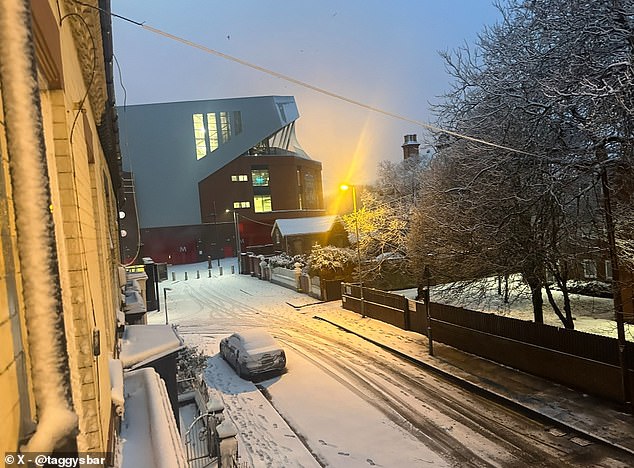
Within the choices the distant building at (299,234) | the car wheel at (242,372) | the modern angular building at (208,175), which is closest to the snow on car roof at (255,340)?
the car wheel at (242,372)

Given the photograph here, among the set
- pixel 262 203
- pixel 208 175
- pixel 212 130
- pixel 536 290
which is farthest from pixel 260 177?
pixel 536 290

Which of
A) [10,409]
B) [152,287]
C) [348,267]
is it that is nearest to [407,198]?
[348,267]

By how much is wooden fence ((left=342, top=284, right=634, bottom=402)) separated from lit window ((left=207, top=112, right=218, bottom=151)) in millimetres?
43754

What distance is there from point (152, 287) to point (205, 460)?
20172mm

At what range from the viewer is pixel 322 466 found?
8727 millimetres

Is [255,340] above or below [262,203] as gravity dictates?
below

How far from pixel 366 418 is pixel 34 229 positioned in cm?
1078

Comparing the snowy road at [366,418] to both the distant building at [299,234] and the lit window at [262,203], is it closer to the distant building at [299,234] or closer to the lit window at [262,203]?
the distant building at [299,234]

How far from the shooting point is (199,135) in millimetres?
56062

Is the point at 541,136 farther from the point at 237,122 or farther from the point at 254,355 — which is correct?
the point at 237,122

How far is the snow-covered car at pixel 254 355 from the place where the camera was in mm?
14172

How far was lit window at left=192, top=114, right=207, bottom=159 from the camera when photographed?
55.8 metres

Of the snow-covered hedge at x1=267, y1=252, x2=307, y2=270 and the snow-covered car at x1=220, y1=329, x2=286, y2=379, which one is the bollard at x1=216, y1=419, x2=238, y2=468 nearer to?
the snow-covered car at x1=220, y1=329, x2=286, y2=379

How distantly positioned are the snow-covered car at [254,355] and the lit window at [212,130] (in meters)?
44.6
